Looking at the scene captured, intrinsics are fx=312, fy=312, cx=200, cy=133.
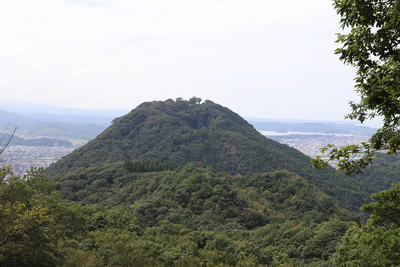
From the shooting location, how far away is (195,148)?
92.1 meters

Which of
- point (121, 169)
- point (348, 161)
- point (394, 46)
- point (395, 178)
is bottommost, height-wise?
point (395, 178)

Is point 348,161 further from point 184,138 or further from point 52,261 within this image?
point 184,138

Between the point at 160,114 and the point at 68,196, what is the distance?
188 feet

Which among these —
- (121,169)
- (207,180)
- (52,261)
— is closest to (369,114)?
(52,261)

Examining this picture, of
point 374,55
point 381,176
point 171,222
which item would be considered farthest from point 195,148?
point 374,55

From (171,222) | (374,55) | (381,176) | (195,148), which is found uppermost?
(374,55)

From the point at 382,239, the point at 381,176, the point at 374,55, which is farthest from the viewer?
the point at 381,176

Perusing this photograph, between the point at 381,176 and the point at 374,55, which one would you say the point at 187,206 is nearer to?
the point at 374,55

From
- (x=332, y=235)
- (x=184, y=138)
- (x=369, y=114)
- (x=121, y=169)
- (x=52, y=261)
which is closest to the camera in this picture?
(x=369, y=114)

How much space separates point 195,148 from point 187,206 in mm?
50022

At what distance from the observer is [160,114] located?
342 ft

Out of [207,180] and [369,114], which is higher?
[369,114]

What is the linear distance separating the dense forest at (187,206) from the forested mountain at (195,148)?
0.37m

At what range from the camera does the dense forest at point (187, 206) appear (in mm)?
11492
